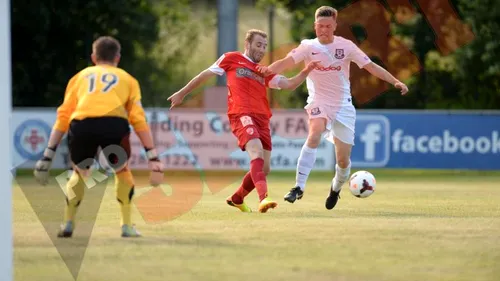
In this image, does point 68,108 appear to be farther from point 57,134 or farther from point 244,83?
point 244,83

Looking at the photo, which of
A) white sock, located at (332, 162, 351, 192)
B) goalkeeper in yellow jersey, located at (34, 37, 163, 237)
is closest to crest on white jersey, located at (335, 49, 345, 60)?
white sock, located at (332, 162, 351, 192)

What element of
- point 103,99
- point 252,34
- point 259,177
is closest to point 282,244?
point 103,99

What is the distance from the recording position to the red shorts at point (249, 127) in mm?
11868

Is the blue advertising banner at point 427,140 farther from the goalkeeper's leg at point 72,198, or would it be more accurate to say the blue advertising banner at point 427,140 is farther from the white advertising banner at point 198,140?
the goalkeeper's leg at point 72,198

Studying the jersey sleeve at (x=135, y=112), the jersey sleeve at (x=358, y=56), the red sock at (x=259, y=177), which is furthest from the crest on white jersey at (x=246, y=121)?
the jersey sleeve at (x=135, y=112)

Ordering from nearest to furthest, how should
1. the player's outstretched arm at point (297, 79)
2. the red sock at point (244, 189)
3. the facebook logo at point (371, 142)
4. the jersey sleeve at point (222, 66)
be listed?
1. the player's outstretched arm at point (297, 79)
2. the jersey sleeve at point (222, 66)
3. the red sock at point (244, 189)
4. the facebook logo at point (371, 142)

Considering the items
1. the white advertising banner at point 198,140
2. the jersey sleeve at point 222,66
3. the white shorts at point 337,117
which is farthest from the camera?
the white advertising banner at point 198,140

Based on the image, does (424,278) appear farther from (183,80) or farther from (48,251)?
(183,80)

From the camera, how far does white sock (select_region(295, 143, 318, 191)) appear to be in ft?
41.0

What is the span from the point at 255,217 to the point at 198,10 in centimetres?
3643

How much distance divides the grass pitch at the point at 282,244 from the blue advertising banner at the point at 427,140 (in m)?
8.60

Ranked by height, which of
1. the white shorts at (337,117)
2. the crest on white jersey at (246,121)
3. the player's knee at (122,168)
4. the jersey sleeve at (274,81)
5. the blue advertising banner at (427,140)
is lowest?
the blue advertising banner at (427,140)

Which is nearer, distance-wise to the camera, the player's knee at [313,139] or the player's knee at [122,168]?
the player's knee at [122,168]

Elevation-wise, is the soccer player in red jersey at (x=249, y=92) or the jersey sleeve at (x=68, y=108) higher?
the jersey sleeve at (x=68, y=108)
